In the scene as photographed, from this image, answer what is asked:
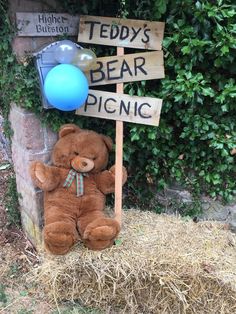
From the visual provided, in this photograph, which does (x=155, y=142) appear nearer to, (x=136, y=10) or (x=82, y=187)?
(x=82, y=187)

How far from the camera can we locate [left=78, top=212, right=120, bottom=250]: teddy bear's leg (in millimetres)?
2490

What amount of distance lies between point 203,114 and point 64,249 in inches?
53.4

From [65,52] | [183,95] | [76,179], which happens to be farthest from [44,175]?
[183,95]

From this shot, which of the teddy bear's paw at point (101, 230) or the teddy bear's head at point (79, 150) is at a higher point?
the teddy bear's head at point (79, 150)

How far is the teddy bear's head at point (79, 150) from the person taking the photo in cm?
259

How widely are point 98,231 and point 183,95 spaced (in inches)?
42.8

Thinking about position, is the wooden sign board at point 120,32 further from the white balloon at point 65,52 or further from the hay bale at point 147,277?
the hay bale at point 147,277

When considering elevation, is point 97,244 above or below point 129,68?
below

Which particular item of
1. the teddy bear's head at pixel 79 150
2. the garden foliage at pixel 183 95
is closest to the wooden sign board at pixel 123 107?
the garden foliage at pixel 183 95

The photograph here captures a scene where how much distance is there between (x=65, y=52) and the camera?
8.02 ft

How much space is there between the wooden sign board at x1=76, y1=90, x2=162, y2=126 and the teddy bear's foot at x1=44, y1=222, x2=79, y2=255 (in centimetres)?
83

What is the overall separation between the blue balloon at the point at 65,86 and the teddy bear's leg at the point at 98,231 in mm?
805

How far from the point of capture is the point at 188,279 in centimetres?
249

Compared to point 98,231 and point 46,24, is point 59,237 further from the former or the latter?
point 46,24
